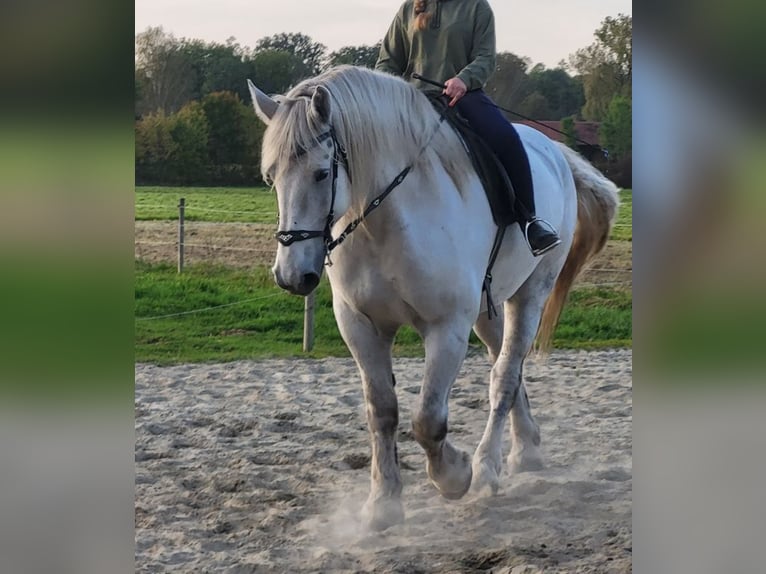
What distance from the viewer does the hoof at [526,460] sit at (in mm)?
3863

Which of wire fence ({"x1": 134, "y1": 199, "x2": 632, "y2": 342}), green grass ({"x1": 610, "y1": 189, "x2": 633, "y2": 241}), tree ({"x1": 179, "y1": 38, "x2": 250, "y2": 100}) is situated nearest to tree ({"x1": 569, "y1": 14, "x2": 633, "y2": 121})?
green grass ({"x1": 610, "y1": 189, "x2": 633, "y2": 241})

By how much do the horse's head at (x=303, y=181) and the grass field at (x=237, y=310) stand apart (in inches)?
77.9

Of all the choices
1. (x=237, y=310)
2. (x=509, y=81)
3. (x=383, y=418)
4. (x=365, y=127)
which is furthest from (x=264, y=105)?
(x=237, y=310)

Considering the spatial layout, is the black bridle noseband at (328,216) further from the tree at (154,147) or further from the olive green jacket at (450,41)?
the tree at (154,147)

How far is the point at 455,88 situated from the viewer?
3.04m

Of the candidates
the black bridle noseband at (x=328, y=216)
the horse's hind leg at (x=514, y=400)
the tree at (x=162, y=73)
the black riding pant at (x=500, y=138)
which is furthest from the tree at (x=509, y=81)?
the black bridle noseband at (x=328, y=216)

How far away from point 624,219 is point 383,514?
2208 mm

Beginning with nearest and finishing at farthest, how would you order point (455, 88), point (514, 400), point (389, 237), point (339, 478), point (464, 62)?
point (389, 237)
point (455, 88)
point (464, 62)
point (514, 400)
point (339, 478)

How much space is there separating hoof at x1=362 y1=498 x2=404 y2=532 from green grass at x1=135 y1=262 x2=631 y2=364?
2062 millimetres

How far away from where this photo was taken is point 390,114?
2791mm

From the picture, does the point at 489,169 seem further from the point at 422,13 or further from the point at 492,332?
the point at 492,332
